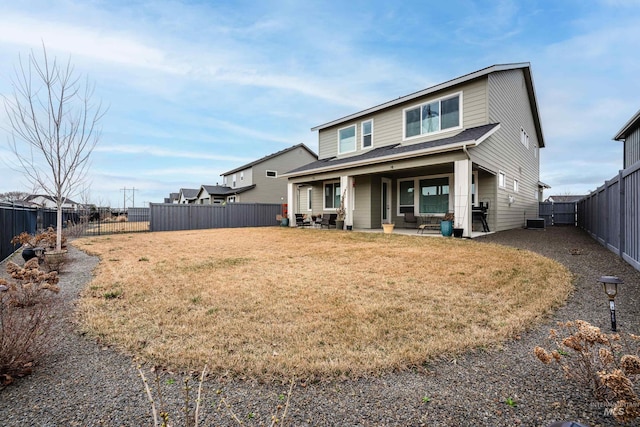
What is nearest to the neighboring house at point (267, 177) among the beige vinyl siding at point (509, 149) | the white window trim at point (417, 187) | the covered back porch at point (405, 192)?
the covered back porch at point (405, 192)

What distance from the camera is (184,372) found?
2.42 metres

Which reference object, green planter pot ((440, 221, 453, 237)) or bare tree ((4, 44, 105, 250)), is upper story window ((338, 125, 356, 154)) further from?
bare tree ((4, 44, 105, 250))

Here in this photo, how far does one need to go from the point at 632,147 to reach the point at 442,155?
1068 cm

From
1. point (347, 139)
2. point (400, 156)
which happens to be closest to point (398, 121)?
point (347, 139)

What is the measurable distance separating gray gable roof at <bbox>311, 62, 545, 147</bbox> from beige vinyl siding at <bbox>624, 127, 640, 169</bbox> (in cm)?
389

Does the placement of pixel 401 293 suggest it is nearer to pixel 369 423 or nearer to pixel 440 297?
pixel 440 297

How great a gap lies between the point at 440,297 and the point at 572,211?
18.9 meters

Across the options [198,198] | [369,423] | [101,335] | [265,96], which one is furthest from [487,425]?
[198,198]

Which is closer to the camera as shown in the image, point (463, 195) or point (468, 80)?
point (463, 195)

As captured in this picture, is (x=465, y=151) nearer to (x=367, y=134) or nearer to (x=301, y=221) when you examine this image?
(x=367, y=134)

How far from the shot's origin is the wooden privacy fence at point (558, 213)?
17.5m

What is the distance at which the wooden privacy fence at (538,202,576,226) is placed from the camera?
57.5 feet

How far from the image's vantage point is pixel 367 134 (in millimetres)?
14852

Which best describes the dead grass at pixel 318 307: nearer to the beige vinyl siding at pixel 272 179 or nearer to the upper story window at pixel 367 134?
the upper story window at pixel 367 134
